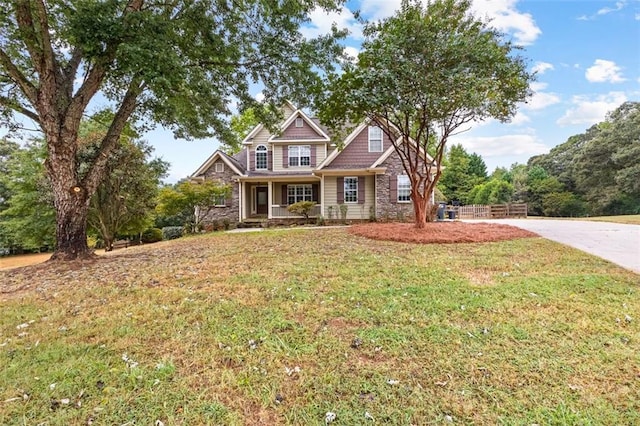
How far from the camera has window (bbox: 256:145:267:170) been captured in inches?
777

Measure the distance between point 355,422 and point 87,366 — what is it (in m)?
2.48

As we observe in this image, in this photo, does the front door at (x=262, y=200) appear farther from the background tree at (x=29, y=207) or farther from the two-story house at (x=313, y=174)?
the background tree at (x=29, y=207)

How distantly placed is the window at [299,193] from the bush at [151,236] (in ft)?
28.6

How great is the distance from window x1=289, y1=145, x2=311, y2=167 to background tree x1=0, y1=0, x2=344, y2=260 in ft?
27.9

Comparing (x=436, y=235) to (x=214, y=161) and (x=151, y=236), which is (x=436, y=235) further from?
(x=151, y=236)

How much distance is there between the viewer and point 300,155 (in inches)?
758

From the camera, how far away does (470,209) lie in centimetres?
2578

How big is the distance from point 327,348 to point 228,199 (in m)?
17.2

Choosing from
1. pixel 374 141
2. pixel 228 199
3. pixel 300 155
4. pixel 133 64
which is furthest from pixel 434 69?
pixel 228 199

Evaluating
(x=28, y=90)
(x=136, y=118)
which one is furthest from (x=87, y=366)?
(x=136, y=118)

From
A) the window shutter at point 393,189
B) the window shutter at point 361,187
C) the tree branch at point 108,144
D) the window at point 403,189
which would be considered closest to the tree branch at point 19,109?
the tree branch at point 108,144

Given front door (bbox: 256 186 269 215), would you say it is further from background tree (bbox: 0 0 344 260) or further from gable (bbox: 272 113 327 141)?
background tree (bbox: 0 0 344 260)

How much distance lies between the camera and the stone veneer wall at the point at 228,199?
62.5ft

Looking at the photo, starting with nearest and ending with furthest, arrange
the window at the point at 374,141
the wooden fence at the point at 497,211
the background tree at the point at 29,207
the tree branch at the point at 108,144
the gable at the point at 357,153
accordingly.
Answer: the tree branch at the point at 108,144, the gable at the point at 357,153, the window at the point at 374,141, the background tree at the point at 29,207, the wooden fence at the point at 497,211
